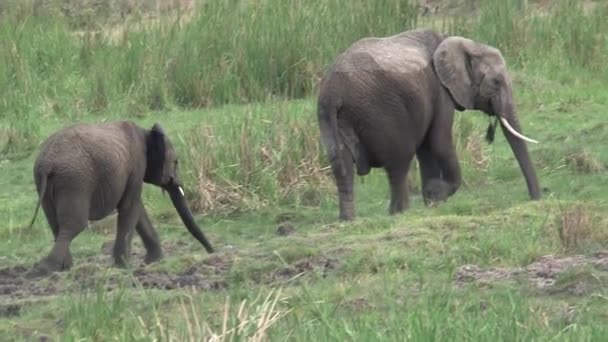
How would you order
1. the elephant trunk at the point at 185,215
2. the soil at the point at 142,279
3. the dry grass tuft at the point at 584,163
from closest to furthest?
1. the soil at the point at 142,279
2. the elephant trunk at the point at 185,215
3. the dry grass tuft at the point at 584,163

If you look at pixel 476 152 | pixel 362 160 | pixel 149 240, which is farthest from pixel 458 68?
pixel 149 240

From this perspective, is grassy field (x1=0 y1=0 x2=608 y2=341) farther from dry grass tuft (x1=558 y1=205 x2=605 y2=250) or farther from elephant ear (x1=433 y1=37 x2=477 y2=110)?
elephant ear (x1=433 y1=37 x2=477 y2=110)

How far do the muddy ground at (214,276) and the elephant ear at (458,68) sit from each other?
258cm

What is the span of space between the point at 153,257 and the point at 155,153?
706 mm

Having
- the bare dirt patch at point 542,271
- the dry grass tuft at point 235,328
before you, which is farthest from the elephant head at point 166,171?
the dry grass tuft at point 235,328

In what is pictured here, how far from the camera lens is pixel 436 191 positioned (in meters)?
11.7

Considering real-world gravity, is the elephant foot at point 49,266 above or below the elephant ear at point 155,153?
below

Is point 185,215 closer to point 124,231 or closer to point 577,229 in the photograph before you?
point 124,231

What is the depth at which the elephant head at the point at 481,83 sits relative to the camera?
11.8 meters

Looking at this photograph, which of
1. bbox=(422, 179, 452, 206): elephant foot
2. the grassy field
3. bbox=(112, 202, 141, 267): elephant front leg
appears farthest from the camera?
bbox=(422, 179, 452, 206): elephant foot

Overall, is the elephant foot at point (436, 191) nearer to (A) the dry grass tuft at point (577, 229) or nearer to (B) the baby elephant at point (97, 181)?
(B) the baby elephant at point (97, 181)

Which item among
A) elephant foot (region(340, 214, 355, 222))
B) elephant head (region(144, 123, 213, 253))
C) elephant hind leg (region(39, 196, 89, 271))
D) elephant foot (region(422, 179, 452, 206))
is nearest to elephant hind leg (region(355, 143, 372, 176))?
elephant foot (region(340, 214, 355, 222))

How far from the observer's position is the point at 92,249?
1100cm

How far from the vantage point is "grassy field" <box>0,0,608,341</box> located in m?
7.04
